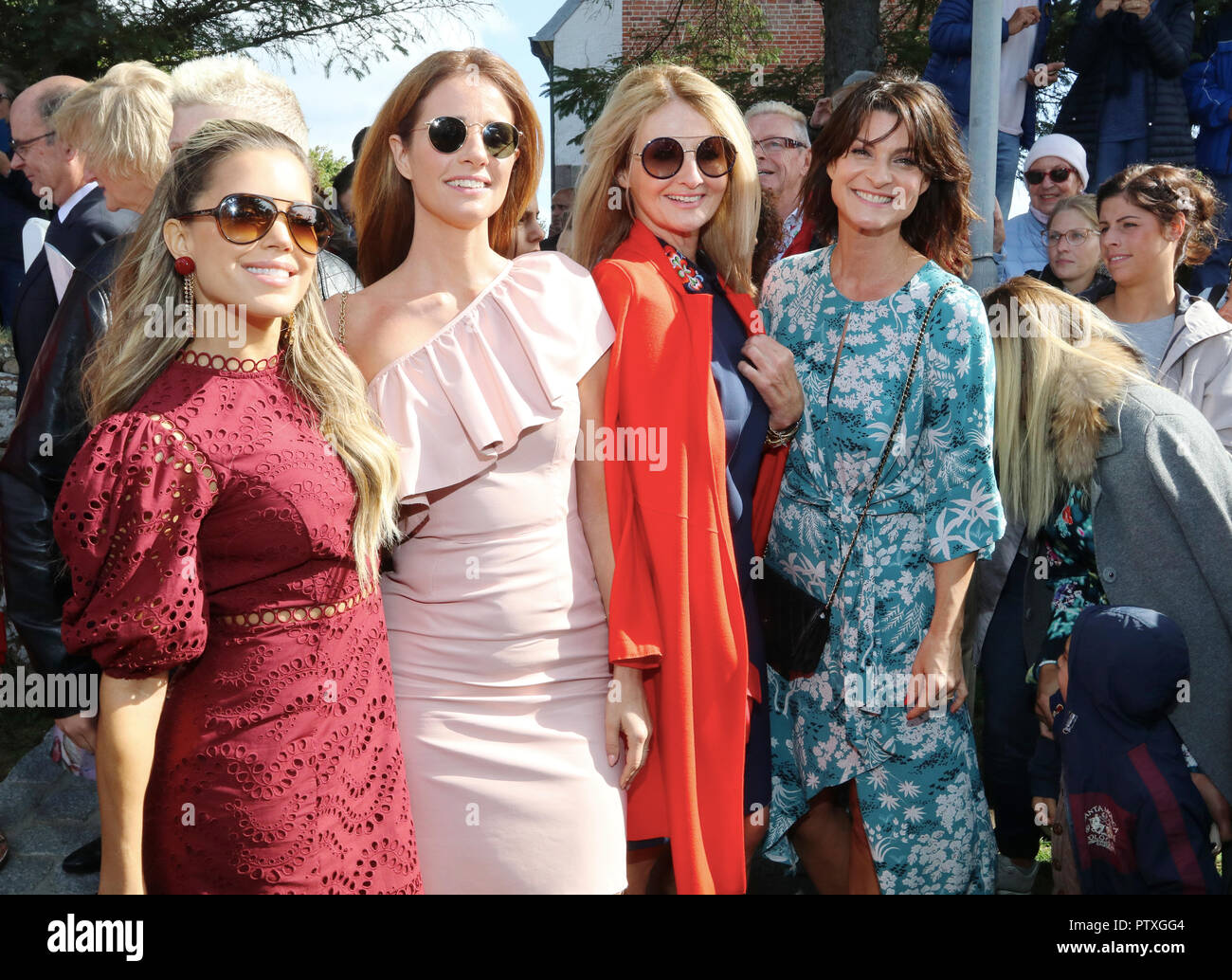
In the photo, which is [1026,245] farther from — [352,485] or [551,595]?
[352,485]

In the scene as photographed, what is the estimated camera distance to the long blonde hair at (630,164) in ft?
9.05

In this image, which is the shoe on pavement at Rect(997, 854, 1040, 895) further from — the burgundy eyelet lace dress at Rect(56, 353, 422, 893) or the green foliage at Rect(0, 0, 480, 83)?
the green foliage at Rect(0, 0, 480, 83)

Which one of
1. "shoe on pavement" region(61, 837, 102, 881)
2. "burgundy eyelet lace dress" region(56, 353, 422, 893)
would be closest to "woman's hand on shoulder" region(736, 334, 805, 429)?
"burgundy eyelet lace dress" region(56, 353, 422, 893)

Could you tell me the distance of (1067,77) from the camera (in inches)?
350

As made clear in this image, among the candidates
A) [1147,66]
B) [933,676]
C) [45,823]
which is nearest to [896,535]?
[933,676]

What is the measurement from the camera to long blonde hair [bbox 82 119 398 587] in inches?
76.9

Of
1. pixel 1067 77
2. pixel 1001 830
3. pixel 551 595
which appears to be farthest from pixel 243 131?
pixel 1067 77

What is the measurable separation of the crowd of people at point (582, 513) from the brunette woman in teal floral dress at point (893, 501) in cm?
1

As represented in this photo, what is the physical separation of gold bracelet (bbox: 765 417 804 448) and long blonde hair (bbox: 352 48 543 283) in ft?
2.71

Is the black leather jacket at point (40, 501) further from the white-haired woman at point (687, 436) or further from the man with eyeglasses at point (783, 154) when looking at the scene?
the man with eyeglasses at point (783, 154)

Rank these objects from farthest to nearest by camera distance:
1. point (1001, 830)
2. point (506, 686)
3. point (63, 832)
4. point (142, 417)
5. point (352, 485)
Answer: point (63, 832) → point (1001, 830) → point (506, 686) → point (352, 485) → point (142, 417)

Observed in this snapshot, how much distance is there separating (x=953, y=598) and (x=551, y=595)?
105 centimetres

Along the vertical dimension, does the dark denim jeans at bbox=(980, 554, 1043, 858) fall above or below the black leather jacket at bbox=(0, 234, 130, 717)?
below
